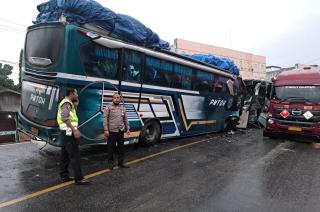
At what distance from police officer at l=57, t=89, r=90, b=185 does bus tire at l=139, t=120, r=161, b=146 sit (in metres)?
3.46

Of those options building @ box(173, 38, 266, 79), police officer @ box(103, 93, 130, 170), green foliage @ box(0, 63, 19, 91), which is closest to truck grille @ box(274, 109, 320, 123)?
police officer @ box(103, 93, 130, 170)

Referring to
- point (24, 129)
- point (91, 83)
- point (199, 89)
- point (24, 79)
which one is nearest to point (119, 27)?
point (91, 83)

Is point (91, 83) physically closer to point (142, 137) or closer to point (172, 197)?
point (142, 137)

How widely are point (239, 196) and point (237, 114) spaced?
1021 cm

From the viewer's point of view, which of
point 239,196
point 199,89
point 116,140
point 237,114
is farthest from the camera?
point 237,114

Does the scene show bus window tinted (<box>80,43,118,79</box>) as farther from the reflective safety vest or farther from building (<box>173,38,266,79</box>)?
building (<box>173,38,266,79</box>)

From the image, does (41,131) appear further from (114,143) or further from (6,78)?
(6,78)

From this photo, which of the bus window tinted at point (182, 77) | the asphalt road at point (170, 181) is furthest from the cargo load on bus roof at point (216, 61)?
the asphalt road at point (170, 181)

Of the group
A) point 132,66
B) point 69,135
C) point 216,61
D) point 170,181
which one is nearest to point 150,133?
point 132,66

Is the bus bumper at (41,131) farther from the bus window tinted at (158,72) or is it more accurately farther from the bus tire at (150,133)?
the bus window tinted at (158,72)

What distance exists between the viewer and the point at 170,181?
5859 millimetres

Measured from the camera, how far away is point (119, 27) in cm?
812

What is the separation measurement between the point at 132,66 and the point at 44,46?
2286mm

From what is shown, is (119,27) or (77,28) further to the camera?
(119,27)
